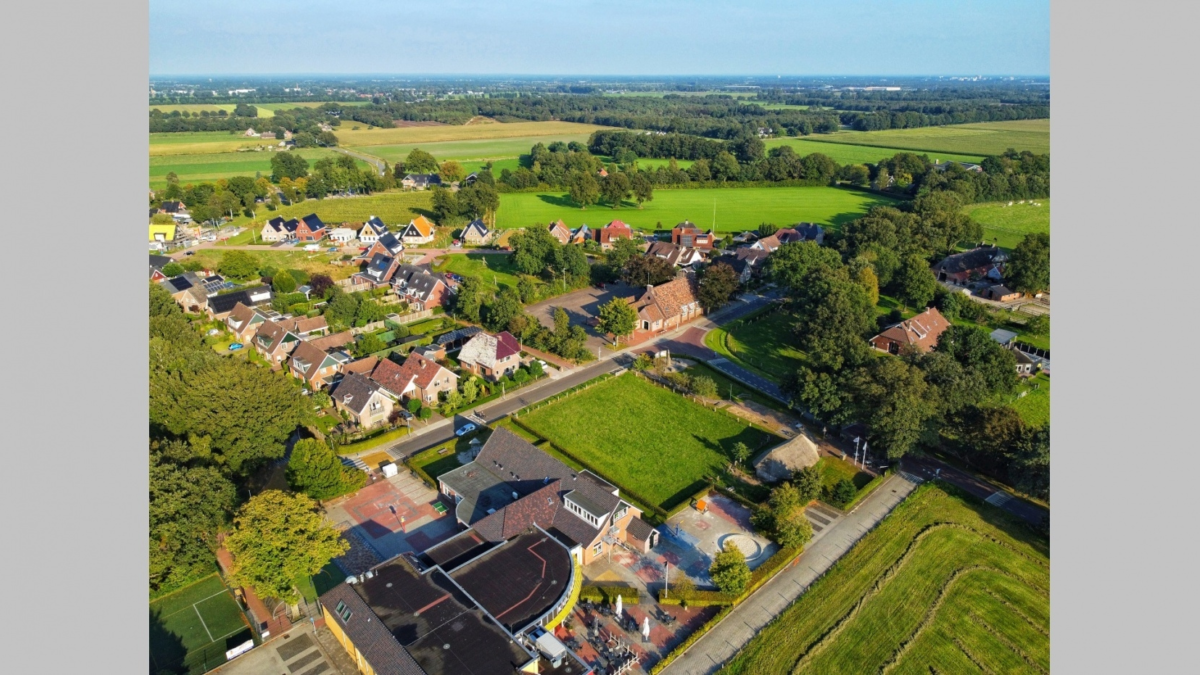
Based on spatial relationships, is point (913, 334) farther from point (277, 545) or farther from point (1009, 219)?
point (1009, 219)

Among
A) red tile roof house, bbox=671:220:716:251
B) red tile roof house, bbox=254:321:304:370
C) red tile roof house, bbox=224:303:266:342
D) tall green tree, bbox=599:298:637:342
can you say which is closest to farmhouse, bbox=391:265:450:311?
red tile roof house, bbox=254:321:304:370

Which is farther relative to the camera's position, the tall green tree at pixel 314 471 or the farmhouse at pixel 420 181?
the farmhouse at pixel 420 181

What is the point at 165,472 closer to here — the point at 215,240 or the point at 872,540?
the point at 872,540

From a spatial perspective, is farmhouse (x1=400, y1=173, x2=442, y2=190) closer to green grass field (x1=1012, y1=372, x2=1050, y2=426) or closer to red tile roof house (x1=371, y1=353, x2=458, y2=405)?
red tile roof house (x1=371, y1=353, x2=458, y2=405)

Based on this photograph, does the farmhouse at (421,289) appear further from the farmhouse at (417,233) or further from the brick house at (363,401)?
the farmhouse at (417,233)

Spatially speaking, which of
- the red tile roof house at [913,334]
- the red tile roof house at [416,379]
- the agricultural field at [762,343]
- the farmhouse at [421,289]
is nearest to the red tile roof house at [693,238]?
the agricultural field at [762,343]
